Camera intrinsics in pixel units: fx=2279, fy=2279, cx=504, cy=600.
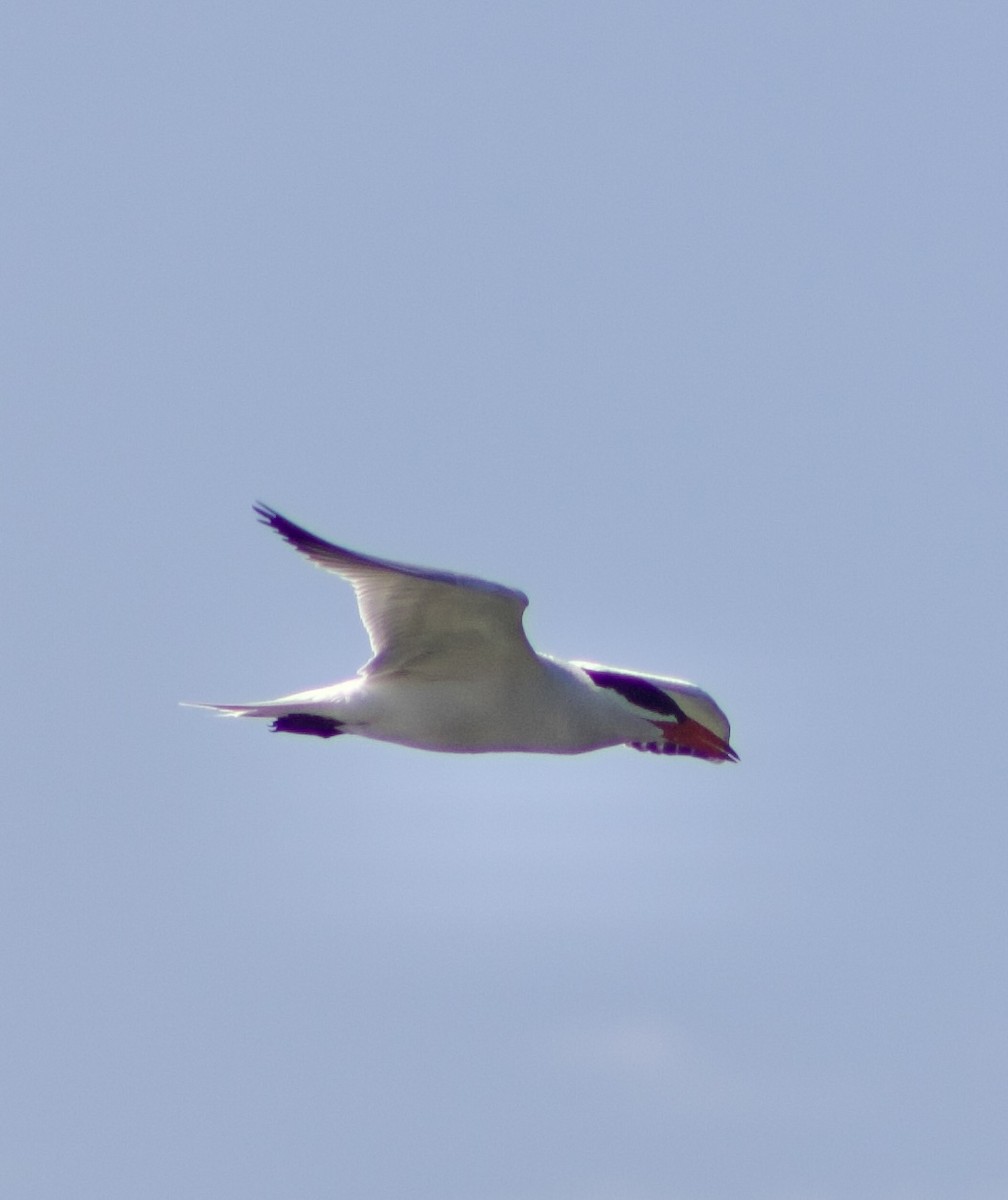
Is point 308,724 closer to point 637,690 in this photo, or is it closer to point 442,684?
point 442,684

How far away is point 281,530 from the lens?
1080 centimetres

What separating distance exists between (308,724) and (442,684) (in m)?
0.71

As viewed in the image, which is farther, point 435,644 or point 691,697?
point 691,697

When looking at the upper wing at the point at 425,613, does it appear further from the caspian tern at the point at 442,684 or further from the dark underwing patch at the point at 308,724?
the dark underwing patch at the point at 308,724

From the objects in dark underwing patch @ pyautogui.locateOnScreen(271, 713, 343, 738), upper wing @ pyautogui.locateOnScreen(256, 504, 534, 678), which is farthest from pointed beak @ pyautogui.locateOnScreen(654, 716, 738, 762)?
dark underwing patch @ pyautogui.locateOnScreen(271, 713, 343, 738)

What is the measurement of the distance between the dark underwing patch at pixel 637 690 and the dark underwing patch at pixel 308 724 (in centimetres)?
150

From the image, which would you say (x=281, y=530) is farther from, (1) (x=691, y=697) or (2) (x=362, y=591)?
(1) (x=691, y=697)

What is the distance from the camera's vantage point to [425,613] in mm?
11266

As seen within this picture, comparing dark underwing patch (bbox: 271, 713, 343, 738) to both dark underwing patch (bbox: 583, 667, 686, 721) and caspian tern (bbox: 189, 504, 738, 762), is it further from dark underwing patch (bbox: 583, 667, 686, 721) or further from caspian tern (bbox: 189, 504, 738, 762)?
dark underwing patch (bbox: 583, 667, 686, 721)

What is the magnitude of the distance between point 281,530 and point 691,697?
3.84 metres

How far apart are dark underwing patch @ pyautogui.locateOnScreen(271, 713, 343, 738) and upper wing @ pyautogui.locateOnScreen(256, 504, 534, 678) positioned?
1.16 feet

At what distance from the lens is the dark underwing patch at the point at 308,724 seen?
1156 centimetres

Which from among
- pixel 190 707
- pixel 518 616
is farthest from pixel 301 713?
pixel 518 616

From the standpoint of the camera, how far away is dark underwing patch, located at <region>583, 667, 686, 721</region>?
12.3 metres
